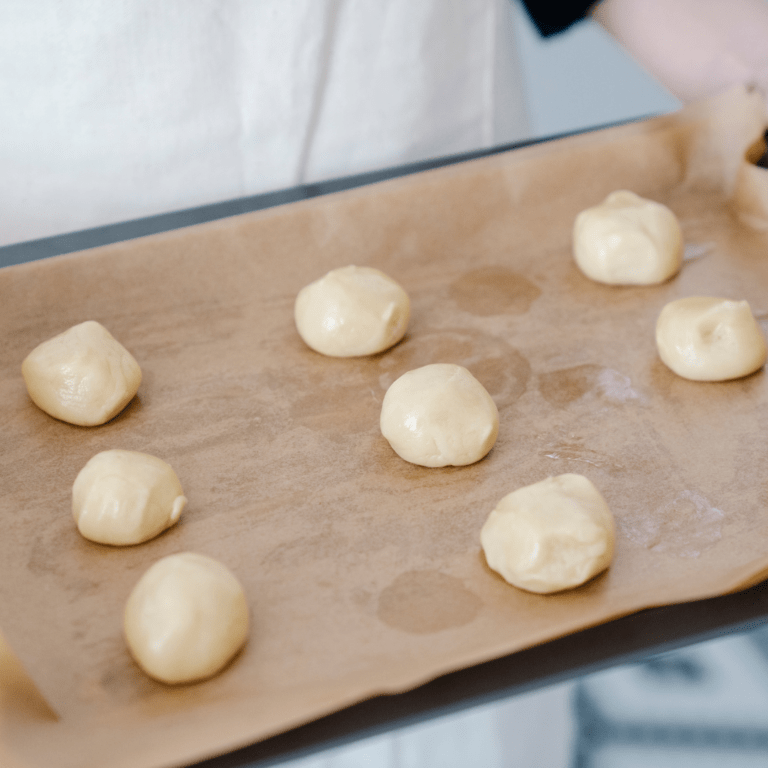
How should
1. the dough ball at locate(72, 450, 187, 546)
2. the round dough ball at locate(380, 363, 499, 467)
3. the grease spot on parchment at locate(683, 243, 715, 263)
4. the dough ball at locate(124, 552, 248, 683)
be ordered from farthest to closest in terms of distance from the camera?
the grease spot on parchment at locate(683, 243, 715, 263), the round dough ball at locate(380, 363, 499, 467), the dough ball at locate(72, 450, 187, 546), the dough ball at locate(124, 552, 248, 683)

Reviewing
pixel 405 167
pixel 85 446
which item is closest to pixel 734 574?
pixel 85 446

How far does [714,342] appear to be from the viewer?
4.55 ft

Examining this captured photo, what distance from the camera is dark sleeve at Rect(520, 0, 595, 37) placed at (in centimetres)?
167

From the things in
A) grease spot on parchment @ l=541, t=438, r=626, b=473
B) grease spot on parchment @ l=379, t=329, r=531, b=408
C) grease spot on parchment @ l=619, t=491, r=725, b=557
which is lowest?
grease spot on parchment @ l=379, t=329, r=531, b=408

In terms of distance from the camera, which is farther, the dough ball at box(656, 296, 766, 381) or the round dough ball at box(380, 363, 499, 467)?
the dough ball at box(656, 296, 766, 381)

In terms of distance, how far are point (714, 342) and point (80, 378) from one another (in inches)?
40.2

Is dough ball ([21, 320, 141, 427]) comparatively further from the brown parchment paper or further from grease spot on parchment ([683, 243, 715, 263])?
grease spot on parchment ([683, 243, 715, 263])

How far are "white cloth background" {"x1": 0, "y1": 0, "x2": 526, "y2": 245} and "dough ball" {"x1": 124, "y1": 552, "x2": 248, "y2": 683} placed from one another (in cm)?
84

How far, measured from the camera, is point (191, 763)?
83 centimetres

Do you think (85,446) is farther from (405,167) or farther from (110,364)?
(405,167)

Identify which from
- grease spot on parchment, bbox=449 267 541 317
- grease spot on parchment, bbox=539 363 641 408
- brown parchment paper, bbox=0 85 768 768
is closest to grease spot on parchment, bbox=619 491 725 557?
brown parchment paper, bbox=0 85 768 768

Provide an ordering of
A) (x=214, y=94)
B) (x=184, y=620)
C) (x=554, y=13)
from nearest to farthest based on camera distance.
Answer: (x=184, y=620), (x=214, y=94), (x=554, y=13)

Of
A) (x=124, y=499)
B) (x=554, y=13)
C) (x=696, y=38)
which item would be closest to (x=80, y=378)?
(x=124, y=499)

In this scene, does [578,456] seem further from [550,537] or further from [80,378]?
[80,378]
